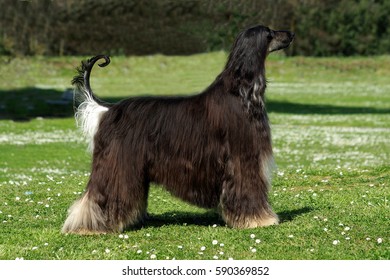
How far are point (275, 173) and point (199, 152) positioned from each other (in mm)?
5981

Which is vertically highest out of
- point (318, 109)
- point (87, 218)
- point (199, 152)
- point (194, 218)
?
point (199, 152)

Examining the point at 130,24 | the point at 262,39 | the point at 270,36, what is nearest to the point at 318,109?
the point at 130,24

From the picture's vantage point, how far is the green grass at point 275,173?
10328 mm

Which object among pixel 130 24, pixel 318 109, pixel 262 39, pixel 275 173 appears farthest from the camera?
pixel 318 109

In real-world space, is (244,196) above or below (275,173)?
above

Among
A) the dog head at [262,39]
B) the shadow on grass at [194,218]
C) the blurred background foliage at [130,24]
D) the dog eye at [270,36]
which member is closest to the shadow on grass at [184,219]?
the shadow on grass at [194,218]

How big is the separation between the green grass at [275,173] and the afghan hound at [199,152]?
367 mm

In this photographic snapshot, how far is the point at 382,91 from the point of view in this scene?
189 ft

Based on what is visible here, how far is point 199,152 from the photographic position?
35.7ft

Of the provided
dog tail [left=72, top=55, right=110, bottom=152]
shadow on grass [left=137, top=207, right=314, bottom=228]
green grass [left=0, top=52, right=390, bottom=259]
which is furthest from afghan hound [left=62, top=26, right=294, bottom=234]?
shadow on grass [left=137, top=207, right=314, bottom=228]

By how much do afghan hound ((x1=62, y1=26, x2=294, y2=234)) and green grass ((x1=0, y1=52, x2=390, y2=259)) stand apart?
367mm

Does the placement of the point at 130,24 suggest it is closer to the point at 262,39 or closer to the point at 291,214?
the point at 291,214

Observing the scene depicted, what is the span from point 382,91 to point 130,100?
48.8 metres

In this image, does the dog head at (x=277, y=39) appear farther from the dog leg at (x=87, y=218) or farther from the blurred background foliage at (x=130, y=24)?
the blurred background foliage at (x=130, y=24)
